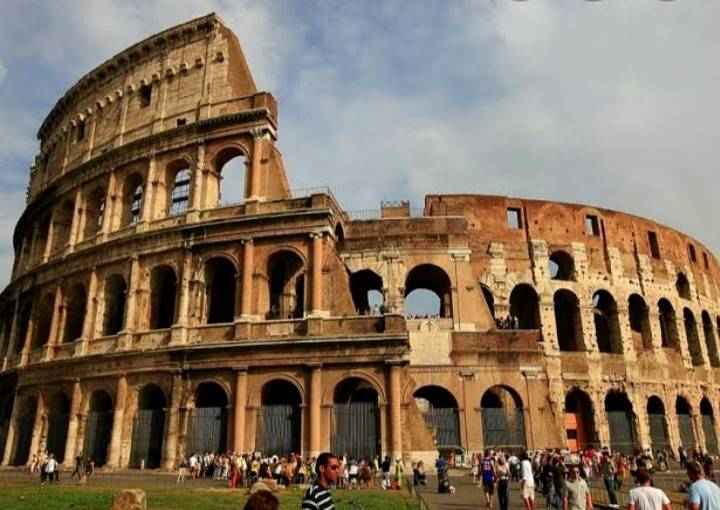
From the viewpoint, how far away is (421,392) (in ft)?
80.2

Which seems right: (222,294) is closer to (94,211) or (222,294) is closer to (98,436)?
(98,436)

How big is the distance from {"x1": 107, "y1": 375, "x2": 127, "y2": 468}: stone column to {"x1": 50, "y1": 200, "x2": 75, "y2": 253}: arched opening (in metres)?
10.4

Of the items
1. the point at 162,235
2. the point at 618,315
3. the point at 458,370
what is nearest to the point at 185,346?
the point at 162,235

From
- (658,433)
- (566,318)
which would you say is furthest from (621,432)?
(566,318)

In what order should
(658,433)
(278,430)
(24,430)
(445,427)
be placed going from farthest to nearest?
(658,433) → (24,430) → (445,427) → (278,430)

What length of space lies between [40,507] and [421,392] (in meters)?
16.0

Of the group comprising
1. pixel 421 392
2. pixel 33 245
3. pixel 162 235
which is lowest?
pixel 421 392

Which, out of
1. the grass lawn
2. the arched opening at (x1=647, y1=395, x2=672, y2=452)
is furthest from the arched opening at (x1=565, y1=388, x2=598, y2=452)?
the grass lawn

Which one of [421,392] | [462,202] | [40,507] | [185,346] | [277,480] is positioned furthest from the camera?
[462,202]

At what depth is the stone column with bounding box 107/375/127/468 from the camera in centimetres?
2055

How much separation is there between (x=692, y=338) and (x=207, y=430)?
2626 centimetres

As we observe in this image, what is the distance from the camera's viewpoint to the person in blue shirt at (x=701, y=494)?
5.00 meters

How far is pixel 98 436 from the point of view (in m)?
21.5

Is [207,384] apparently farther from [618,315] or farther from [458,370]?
[618,315]
